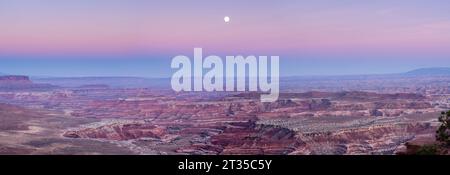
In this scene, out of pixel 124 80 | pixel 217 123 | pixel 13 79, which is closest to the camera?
pixel 217 123

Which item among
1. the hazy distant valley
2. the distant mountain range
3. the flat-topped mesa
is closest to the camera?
the hazy distant valley

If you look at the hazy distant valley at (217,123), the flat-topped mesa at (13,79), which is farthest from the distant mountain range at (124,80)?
the hazy distant valley at (217,123)

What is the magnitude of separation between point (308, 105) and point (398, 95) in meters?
16.5

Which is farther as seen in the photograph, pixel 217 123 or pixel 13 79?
pixel 13 79

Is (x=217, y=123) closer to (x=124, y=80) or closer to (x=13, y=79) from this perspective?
(x=13, y=79)

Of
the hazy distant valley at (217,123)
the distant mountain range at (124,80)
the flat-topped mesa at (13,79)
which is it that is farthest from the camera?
the distant mountain range at (124,80)

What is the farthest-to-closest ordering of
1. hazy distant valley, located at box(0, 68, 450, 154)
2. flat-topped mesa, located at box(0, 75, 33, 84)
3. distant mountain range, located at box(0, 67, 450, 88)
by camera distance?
1. distant mountain range, located at box(0, 67, 450, 88)
2. flat-topped mesa, located at box(0, 75, 33, 84)
3. hazy distant valley, located at box(0, 68, 450, 154)

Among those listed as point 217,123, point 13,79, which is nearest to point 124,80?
point 13,79

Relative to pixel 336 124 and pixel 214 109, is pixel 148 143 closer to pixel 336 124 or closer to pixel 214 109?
pixel 336 124

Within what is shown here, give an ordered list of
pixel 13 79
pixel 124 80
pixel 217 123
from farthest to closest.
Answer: pixel 124 80
pixel 13 79
pixel 217 123

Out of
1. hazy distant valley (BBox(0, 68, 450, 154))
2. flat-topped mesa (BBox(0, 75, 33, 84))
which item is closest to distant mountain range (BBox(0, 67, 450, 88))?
flat-topped mesa (BBox(0, 75, 33, 84))

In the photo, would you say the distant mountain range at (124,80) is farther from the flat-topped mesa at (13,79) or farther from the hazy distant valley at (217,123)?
the hazy distant valley at (217,123)

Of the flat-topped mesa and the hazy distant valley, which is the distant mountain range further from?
the hazy distant valley
